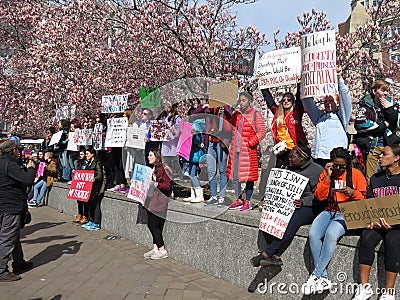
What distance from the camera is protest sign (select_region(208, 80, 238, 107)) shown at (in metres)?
6.11

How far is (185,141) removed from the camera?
22.8 ft

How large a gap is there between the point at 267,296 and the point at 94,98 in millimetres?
9496

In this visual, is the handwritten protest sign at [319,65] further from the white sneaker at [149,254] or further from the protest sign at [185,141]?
the white sneaker at [149,254]

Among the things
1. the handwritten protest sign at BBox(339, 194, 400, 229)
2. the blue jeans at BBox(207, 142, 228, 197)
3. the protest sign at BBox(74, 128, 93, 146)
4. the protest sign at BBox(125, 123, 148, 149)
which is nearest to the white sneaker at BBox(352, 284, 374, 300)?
the handwritten protest sign at BBox(339, 194, 400, 229)

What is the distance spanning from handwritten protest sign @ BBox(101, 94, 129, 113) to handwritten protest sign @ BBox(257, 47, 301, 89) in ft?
12.8

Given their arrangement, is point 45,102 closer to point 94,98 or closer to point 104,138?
point 94,98

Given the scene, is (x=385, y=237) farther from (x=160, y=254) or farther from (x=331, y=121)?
(x=160, y=254)

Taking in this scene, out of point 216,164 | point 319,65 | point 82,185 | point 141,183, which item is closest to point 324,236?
point 319,65

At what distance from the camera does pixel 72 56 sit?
13.2m

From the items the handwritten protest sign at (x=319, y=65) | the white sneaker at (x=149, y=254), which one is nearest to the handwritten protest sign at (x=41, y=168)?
the white sneaker at (x=149, y=254)

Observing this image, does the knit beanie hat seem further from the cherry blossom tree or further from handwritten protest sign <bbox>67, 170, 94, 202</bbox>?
the cherry blossom tree

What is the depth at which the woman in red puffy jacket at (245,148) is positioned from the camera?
6.05 meters

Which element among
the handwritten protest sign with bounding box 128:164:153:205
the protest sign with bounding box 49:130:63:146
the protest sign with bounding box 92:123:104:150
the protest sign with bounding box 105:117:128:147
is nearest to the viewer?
the handwritten protest sign with bounding box 128:164:153:205

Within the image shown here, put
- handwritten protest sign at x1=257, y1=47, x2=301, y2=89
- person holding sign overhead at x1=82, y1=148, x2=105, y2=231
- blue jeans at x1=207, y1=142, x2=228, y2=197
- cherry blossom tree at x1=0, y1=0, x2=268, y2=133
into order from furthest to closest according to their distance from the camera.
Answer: cherry blossom tree at x1=0, y1=0, x2=268, y2=133 → person holding sign overhead at x1=82, y1=148, x2=105, y2=231 → blue jeans at x1=207, y1=142, x2=228, y2=197 → handwritten protest sign at x1=257, y1=47, x2=301, y2=89
